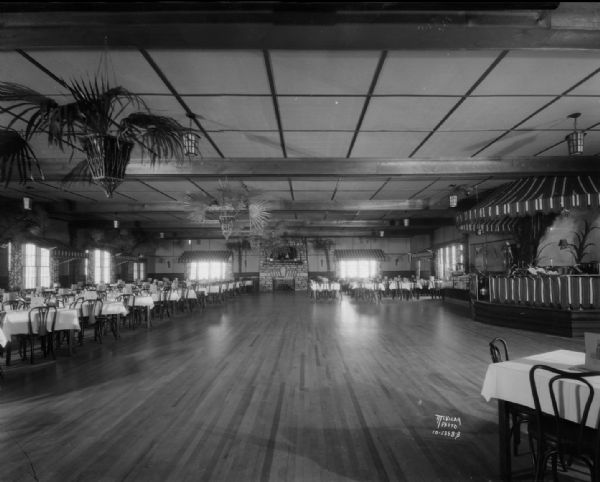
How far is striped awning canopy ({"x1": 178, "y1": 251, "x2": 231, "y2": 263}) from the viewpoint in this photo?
70.7 feet

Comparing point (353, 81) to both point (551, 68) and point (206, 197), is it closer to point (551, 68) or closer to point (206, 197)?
point (551, 68)

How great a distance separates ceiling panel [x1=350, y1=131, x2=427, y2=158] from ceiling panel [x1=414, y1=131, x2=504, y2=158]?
0.74ft

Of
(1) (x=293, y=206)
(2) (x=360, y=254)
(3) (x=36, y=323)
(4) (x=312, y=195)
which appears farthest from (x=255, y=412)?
(2) (x=360, y=254)

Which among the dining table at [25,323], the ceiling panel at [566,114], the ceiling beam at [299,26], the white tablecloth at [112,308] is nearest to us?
the ceiling beam at [299,26]

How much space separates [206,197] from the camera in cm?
1079

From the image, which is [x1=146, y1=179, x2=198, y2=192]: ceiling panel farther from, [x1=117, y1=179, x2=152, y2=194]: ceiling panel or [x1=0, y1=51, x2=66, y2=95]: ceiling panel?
[x1=0, y1=51, x2=66, y2=95]: ceiling panel

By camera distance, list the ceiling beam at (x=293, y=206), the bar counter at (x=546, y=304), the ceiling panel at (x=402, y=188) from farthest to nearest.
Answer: the ceiling beam at (x=293, y=206), the ceiling panel at (x=402, y=188), the bar counter at (x=546, y=304)

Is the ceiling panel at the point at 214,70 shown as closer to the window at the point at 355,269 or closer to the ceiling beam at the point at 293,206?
the ceiling beam at the point at 293,206

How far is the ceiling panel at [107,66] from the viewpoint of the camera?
3.58 m

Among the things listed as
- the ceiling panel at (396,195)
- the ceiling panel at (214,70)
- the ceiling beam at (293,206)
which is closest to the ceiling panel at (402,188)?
the ceiling panel at (396,195)

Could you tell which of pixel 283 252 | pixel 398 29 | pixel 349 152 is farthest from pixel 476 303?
pixel 283 252

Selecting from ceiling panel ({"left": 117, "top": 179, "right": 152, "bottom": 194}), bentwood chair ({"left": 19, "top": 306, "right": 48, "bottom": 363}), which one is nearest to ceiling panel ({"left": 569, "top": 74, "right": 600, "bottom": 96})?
bentwood chair ({"left": 19, "top": 306, "right": 48, "bottom": 363})

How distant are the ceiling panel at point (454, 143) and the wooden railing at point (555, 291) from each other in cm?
292

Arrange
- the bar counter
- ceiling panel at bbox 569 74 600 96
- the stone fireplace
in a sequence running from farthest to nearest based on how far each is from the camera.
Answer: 1. the stone fireplace
2. the bar counter
3. ceiling panel at bbox 569 74 600 96
